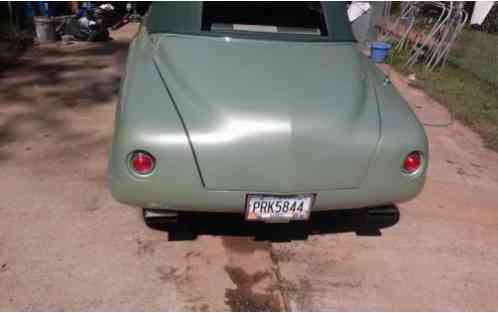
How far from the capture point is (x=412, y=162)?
8.36 feet

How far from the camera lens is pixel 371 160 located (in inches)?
96.1

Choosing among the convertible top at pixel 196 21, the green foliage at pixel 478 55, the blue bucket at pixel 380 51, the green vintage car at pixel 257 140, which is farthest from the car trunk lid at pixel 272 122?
the blue bucket at pixel 380 51

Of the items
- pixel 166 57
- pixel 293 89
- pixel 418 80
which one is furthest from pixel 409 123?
pixel 418 80

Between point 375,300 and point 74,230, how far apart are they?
6.29 feet

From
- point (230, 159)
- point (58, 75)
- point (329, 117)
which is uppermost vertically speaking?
point (329, 117)

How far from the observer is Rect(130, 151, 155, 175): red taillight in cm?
230

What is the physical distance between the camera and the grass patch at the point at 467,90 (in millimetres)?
5387

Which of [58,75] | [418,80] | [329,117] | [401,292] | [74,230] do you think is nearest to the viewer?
[329,117]

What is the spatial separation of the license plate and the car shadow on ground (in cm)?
58

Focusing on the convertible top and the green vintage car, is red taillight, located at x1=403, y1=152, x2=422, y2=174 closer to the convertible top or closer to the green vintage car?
the green vintage car

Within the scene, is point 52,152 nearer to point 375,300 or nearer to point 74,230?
point 74,230

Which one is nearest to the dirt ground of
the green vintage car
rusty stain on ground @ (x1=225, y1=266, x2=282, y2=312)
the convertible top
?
rusty stain on ground @ (x1=225, y1=266, x2=282, y2=312)

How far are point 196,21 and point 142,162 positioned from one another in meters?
1.36

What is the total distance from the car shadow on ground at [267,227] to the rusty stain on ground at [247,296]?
0.38 meters
